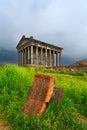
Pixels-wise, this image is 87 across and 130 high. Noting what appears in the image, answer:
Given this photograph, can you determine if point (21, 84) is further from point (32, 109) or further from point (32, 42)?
point (32, 42)

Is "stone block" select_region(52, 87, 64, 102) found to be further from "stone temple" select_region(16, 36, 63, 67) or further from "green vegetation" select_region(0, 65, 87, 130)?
"stone temple" select_region(16, 36, 63, 67)

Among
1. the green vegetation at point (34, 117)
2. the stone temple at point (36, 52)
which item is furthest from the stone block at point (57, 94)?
the stone temple at point (36, 52)

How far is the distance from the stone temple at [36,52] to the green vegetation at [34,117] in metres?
46.0

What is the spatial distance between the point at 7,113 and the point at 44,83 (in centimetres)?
170

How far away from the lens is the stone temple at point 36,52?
60500 mm

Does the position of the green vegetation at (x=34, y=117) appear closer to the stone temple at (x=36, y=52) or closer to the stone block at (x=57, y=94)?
the stone block at (x=57, y=94)

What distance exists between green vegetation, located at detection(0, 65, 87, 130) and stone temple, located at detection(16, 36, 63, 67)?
46.0 metres

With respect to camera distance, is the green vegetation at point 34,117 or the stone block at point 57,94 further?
the stone block at point 57,94

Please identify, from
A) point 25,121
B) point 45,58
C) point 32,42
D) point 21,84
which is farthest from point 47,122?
point 45,58

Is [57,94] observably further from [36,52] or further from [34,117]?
[36,52]

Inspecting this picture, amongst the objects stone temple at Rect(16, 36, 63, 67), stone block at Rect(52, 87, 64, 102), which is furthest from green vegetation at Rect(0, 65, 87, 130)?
stone temple at Rect(16, 36, 63, 67)

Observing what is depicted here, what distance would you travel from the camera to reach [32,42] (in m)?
59.3

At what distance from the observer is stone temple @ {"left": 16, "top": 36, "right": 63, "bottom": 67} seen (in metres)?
60.5

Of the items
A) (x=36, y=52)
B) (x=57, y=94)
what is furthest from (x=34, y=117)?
(x=36, y=52)
